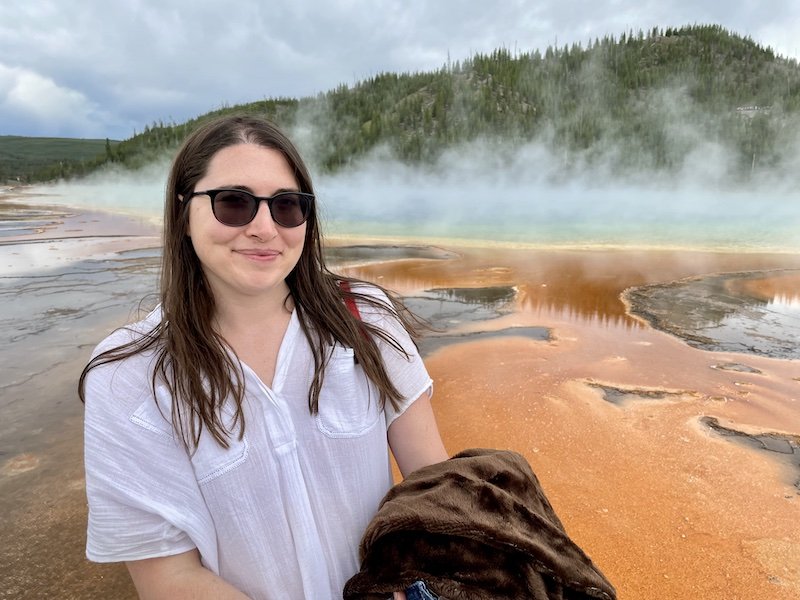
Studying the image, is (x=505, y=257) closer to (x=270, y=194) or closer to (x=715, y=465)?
(x=715, y=465)

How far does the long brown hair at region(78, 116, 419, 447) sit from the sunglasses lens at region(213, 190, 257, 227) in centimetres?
11

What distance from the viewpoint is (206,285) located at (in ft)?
4.81

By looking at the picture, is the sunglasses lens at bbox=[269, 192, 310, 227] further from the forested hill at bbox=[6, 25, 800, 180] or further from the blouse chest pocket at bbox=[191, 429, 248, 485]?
the forested hill at bbox=[6, 25, 800, 180]

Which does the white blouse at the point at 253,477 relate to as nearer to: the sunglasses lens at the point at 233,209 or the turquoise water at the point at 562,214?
the sunglasses lens at the point at 233,209

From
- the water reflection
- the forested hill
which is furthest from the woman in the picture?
the forested hill

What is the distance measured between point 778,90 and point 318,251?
71.8m

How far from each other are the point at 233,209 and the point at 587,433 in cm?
333

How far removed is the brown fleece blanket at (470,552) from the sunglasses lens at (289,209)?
2.61 ft

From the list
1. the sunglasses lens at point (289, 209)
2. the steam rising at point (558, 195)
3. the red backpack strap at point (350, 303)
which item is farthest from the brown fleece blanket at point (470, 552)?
the steam rising at point (558, 195)

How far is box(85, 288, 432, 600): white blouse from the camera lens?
115 centimetres

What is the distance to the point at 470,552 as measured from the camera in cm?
113

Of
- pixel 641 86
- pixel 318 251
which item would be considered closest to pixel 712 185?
pixel 641 86

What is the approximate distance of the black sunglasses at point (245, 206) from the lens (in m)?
1.33

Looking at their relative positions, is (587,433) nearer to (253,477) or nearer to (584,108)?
(253,477)
